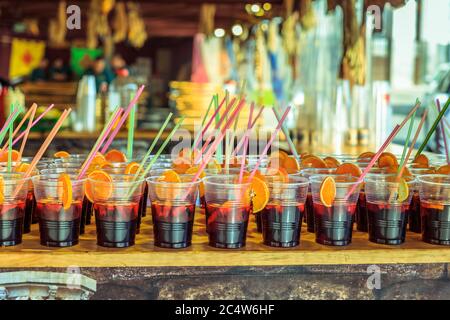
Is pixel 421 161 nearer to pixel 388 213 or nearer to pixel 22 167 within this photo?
pixel 388 213

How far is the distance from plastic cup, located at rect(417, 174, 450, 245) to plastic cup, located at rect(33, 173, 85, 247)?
36.3 inches

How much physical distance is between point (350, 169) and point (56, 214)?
2.74 feet

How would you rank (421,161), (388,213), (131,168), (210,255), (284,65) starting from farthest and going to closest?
1. (284,65)
2. (421,161)
3. (131,168)
4. (388,213)
5. (210,255)

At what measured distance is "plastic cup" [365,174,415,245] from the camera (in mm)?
1833

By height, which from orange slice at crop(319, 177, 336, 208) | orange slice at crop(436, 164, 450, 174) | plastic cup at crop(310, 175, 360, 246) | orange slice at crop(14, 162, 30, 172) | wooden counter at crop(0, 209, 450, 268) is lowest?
wooden counter at crop(0, 209, 450, 268)

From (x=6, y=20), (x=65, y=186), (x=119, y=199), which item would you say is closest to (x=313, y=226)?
(x=119, y=199)

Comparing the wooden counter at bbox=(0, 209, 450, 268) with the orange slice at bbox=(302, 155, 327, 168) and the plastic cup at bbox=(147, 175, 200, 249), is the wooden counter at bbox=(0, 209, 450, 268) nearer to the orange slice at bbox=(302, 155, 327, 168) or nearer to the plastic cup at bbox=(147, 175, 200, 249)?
the plastic cup at bbox=(147, 175, 200, 249)

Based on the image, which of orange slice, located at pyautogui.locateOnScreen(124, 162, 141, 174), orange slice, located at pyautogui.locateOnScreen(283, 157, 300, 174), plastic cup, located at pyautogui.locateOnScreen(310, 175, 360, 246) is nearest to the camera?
plastic cup, located at pyautogui.locateOnScreen(310, 175, 360, 246)

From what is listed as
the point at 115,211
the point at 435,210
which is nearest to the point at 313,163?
the point at 435,210

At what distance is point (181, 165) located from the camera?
215cm

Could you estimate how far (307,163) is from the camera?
7.14ft

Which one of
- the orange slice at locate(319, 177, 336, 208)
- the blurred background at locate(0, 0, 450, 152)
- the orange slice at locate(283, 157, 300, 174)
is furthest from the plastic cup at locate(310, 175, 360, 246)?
the blurred background at locate(0, 0, 450, 152)

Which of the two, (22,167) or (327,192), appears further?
(22,167)

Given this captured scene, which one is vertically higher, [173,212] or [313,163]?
[313,163]
